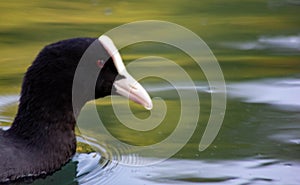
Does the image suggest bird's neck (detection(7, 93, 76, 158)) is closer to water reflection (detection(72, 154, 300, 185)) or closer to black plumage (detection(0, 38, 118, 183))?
black plumage (detection(0, 38, 118, 183))

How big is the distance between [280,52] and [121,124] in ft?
6.38

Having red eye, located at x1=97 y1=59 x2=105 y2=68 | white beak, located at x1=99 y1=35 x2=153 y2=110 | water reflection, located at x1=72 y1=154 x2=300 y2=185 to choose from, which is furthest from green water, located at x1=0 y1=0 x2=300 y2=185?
red eye, located at x1=97 y1=59 x2=105 y2=68

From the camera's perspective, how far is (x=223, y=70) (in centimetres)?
666

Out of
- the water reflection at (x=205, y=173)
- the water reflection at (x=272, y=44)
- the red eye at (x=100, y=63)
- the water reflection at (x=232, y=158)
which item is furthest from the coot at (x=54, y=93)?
the water reflection at (x=272, y=44)

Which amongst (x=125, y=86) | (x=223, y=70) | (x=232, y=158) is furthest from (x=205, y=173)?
(x=223, y=70)

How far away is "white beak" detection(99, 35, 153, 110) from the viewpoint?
4891 millimetres

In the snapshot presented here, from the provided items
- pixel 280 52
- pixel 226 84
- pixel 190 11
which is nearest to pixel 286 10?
pixel 190 11

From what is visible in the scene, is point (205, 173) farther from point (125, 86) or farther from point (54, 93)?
point (54, 93)

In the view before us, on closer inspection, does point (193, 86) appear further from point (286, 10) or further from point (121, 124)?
point (286, 10)

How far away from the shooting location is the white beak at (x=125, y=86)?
16.0ft

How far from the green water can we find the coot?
0.49 ft

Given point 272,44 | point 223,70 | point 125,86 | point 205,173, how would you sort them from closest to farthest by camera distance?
point 205,173 < point 125,86 < point 223,70 < point 272,44

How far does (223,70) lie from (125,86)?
1.84 m

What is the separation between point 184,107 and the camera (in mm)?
5895
